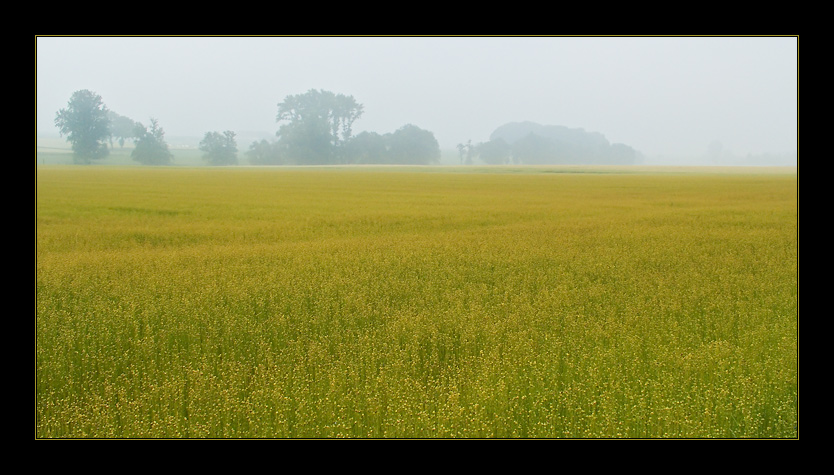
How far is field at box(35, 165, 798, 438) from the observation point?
4.72 metres

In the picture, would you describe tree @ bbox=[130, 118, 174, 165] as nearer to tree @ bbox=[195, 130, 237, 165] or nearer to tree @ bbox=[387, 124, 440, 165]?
tree @ bbox=[195, 130, 237, 165]

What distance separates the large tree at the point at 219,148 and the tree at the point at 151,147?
2.77ft

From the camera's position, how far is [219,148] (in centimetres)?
1361

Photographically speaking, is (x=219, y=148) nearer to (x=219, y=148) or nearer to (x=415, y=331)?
(x=219, y=148)

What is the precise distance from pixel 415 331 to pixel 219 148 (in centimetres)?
933

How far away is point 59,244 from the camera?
11.2m

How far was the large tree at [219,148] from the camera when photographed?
13.2 m

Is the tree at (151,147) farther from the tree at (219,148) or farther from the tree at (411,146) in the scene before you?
the tree at (411,146)

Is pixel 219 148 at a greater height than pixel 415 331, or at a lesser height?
greater

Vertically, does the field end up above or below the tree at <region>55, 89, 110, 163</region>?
below

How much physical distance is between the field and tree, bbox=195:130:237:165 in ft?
5.38

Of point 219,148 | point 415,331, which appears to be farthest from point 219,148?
point 415,331

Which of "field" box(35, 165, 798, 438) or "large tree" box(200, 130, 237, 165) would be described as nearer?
"field" box(35, 165, 798, 438)

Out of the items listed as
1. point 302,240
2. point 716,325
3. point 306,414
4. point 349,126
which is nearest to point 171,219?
point 302,240
